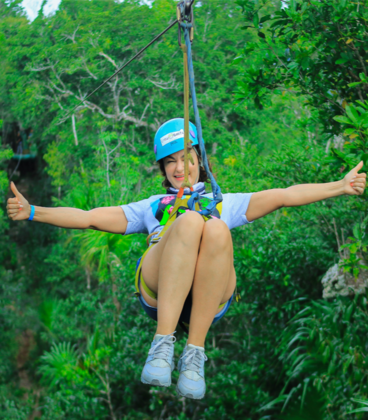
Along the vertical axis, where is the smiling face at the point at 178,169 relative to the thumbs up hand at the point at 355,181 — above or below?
above

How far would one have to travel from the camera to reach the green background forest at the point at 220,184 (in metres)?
3.01

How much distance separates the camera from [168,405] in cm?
675

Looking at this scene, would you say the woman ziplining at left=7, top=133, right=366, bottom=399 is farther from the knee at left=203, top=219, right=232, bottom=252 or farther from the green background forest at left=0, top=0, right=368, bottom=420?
the green background forest at left=0, top=0, right=368, bottom=420

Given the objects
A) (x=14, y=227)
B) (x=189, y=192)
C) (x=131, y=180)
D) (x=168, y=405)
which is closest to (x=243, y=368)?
(x=168, y=405)

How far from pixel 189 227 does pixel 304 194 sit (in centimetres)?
66

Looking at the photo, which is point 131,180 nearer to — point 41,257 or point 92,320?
point 92,320

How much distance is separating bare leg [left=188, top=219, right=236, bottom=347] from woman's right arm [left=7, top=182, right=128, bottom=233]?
2.01ft

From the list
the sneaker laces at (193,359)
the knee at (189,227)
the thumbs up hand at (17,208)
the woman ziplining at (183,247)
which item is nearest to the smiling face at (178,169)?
the woman ziplining at (183,247)

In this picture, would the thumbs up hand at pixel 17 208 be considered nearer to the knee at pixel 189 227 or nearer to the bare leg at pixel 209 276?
the knee at pixel 189 227

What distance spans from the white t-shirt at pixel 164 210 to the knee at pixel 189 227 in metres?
0.29

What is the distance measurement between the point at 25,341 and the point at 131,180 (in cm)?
742

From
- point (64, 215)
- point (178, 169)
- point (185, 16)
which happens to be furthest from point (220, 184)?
point (185, 16)

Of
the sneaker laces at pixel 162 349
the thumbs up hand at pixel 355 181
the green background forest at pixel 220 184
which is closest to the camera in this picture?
the sneaker laces at pixel 162 349

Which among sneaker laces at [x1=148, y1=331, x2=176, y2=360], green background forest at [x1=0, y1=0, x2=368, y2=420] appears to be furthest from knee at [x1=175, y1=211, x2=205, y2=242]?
green background forest at [x1=0, y1=0, x2=368, y2=420]
